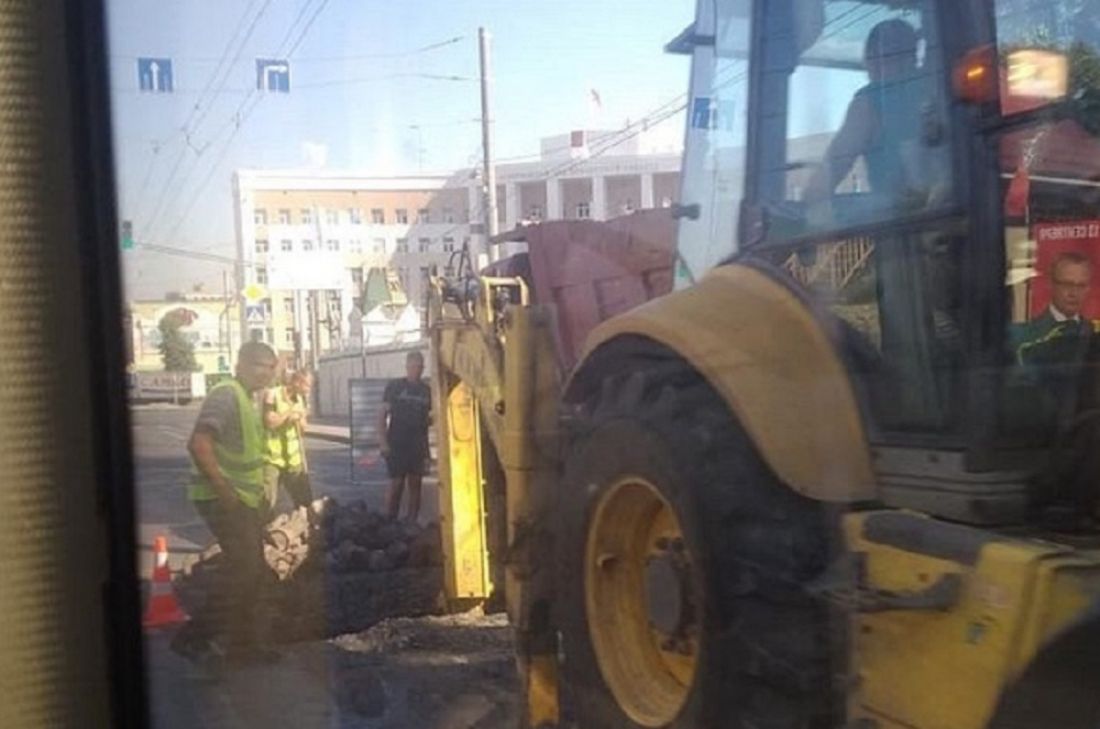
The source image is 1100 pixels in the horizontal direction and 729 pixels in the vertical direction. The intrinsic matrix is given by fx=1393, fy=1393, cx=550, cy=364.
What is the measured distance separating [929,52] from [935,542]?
40.1 inches

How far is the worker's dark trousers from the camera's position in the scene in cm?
444

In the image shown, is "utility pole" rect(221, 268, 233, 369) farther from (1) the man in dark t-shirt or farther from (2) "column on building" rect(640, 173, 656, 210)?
(2) "column on building" rect(640, 173, 656, 210)

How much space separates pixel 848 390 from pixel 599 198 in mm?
855

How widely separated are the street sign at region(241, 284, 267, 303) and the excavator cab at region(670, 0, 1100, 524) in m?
1.39

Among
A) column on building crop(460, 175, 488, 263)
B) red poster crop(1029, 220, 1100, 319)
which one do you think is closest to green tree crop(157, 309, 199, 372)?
column on building crop(460, 175, 488, 263)

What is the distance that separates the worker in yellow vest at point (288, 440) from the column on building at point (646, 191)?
119 cm

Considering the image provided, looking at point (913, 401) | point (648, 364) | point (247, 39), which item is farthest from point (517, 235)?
point (913, 401)

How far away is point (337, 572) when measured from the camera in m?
4.99

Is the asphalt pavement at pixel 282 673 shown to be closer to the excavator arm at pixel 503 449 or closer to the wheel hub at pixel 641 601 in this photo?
the excavator arm at pixel 503 449

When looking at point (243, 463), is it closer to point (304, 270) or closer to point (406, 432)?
point (406, 432)

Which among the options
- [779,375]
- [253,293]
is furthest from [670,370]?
[253,293]

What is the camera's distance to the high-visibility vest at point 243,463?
13.3 feet

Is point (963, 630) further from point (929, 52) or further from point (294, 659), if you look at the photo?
point (294, 659)

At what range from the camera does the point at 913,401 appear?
3.05 m
